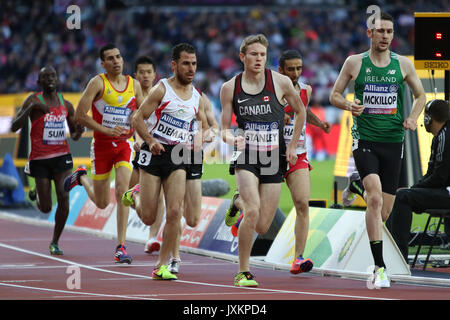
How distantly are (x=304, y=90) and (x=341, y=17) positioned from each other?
112 feet

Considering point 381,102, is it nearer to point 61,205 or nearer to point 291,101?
point 291,101

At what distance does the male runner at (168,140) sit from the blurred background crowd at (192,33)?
92.9 ft

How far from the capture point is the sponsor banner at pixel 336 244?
37.3ft

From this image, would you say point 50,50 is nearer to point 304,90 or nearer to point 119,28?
point 119,28

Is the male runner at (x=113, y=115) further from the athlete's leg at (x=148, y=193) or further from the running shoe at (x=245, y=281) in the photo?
the running shoe at (x=245, y=281)

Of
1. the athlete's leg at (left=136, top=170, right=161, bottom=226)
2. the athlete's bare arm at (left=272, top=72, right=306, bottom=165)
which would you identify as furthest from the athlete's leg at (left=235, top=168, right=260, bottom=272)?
the athlete's leg at (left=136, top=170, right=161, bottom=226)

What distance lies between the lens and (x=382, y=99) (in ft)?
35.7

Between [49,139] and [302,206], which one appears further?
[49,139]

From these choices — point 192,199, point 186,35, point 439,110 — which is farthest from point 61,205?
point 186,35

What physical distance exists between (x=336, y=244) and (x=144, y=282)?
232 centimetres

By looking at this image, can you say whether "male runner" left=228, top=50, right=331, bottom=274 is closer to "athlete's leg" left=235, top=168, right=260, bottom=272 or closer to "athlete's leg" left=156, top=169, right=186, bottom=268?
"athlete's leg" left=156, top=169, right=186, bottom=268

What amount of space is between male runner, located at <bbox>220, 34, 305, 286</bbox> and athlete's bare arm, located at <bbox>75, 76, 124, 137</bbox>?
291 cm

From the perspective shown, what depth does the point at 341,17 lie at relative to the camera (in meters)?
45.9

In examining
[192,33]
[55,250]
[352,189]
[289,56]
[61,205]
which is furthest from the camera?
[192,33]
